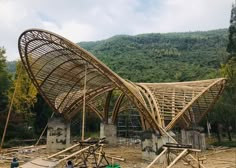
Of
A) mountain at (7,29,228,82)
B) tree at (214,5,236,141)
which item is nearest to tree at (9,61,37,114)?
tree at (214,5,236,141)

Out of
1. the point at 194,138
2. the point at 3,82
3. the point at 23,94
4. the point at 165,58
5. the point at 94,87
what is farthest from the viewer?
the point at 165,58

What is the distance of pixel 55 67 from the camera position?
22.1 m

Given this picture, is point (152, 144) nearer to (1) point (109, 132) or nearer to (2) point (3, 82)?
(1) point (109, 132)

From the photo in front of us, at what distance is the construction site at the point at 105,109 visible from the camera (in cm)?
1484

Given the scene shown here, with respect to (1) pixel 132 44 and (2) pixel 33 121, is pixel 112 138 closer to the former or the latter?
(2) pixel 33 121

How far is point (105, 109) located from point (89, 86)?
4937 millimetres

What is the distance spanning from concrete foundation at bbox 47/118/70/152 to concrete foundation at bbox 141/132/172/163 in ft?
28.0

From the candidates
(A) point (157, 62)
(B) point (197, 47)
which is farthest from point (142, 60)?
(B) point (197, 47)

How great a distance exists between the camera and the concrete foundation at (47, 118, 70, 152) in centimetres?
2480

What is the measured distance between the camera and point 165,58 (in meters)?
69.1

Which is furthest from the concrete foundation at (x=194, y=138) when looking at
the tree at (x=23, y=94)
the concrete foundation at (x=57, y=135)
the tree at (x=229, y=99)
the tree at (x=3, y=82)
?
the tree at (x=3, y=82)

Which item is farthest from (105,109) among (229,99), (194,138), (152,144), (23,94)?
(229,99)

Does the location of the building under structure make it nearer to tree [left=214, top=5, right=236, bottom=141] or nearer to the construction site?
the construction site

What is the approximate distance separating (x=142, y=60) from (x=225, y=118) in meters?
38.6
